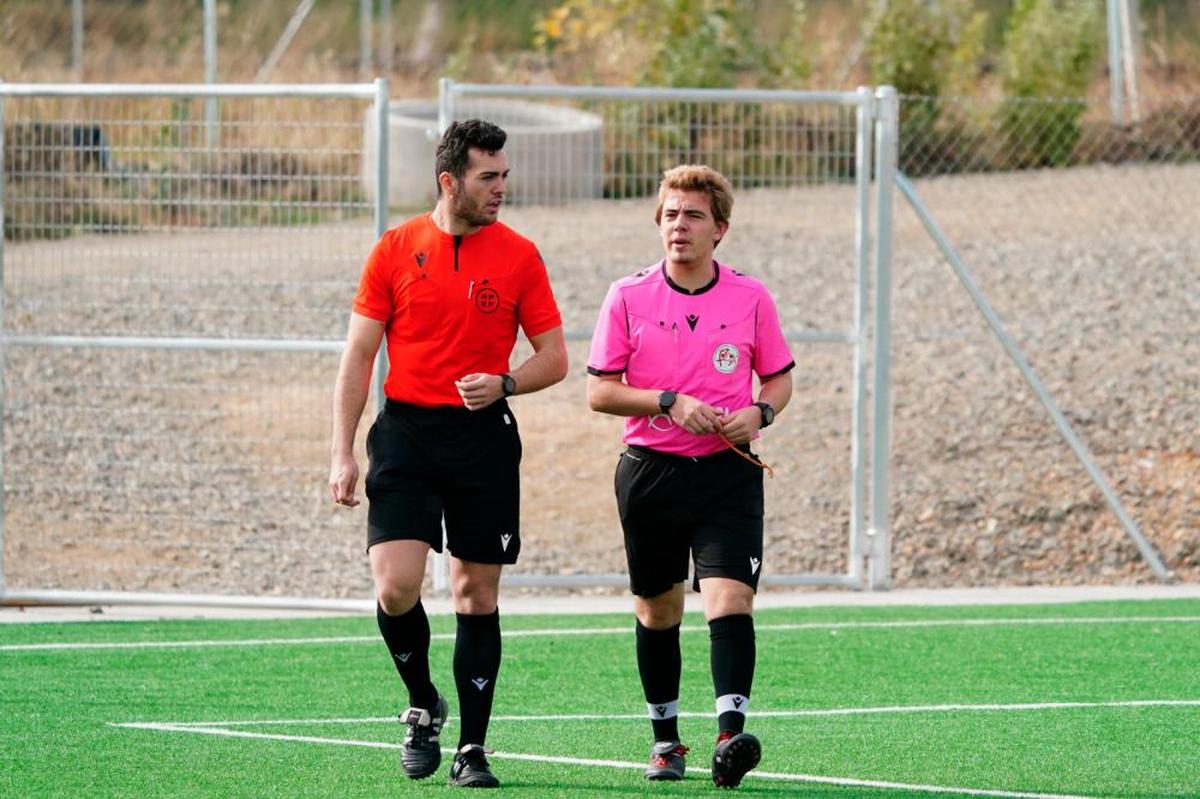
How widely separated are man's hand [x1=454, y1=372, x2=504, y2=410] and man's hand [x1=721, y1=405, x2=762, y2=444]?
71 centimetres

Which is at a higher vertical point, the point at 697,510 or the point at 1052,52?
the point at 1052,52

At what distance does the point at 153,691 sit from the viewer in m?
7.63

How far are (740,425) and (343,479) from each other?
4.12 ft

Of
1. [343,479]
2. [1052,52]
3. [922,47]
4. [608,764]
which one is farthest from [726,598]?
[1052,52]

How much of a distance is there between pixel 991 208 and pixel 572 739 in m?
11.3

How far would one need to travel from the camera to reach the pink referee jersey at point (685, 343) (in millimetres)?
5980

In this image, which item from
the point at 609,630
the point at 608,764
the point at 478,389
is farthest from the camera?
the point at 609,630

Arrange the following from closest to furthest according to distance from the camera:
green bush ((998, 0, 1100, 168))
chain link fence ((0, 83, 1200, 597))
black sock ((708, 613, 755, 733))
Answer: black sock ((708, 613, 755, 733))
chain link fence ((0, 83, 1200, 597))
green bush ((998, 0, 1100, 168))

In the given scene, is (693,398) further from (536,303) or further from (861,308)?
(861,308)

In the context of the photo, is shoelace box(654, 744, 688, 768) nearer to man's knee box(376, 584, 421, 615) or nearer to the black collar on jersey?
man's knee box(376, 584, 421, 615)

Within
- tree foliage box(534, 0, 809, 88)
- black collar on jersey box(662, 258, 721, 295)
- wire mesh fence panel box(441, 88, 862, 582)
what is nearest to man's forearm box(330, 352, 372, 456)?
black collar on jersey box(662, 258, 721, 295)

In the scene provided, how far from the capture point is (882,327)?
10211mm

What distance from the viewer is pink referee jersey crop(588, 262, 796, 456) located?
5980 mm

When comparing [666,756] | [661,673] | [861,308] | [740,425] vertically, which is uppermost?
[861,308]
